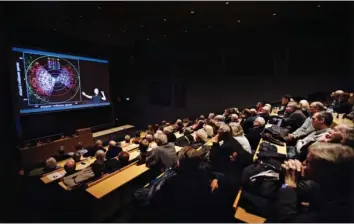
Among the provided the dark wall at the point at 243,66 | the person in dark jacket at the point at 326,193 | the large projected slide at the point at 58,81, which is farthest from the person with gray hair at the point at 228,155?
the large projected slide at the point at 58,81

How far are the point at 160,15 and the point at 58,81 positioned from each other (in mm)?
3126

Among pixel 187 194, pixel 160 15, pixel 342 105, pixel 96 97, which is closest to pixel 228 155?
pixel 187 194

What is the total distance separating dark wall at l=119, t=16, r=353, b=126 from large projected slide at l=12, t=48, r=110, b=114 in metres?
1.77

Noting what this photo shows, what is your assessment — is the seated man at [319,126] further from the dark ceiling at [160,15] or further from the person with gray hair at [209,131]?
the dark ceiling at [160,15]

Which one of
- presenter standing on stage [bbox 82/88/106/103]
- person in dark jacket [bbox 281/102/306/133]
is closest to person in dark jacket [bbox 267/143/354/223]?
person in dark jacket [bbox 281/102/306/133]

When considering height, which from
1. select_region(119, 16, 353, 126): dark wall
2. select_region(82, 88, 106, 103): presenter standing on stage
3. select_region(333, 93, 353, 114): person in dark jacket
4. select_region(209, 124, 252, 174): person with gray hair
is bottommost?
select_region(209, 124, 252, 174): person with gray hair

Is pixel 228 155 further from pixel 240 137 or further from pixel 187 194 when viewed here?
pixel 187 194

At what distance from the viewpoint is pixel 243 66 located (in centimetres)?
569

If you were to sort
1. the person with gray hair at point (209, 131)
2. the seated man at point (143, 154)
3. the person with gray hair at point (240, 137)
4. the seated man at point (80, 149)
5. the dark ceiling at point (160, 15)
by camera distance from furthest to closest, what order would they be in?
the seated man at point (80, 149) → the dark ceiling at point (160, 15) → the person with gray hair at point (209, 131) → the seated man at point (143, 154) → the person with gray hair at point (240, 137)

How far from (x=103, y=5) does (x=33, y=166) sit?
3.27 meters

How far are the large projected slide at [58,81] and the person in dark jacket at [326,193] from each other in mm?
5076

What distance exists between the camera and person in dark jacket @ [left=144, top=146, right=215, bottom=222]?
1651 mm

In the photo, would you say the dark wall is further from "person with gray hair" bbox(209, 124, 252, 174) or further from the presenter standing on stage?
"person with gray hair" bbox(209, 124, 252, 174)

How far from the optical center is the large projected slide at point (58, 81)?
170 inches
